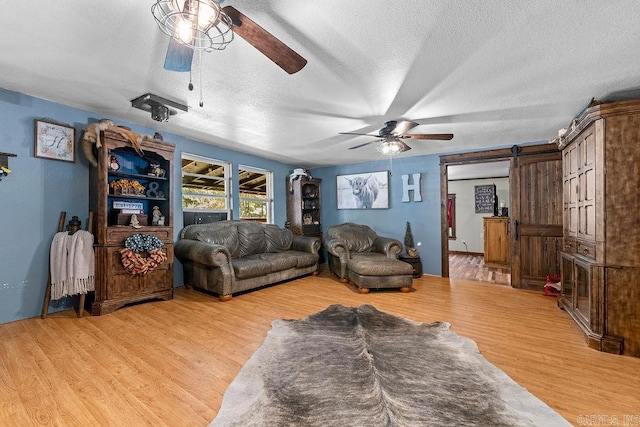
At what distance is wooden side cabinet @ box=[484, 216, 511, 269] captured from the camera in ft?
19.4

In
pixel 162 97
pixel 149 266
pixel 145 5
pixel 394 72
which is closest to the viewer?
pixel 145 5

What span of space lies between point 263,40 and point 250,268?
295cm

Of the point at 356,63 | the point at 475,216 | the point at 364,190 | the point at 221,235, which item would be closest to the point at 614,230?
the point at 356,63

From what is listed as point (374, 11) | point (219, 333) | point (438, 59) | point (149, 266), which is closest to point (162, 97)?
point (149, 266)

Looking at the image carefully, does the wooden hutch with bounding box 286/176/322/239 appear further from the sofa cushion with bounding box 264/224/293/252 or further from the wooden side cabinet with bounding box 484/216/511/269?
the wooden side cabinet with bounding box 484/216/511/269

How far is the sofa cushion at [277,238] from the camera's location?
496cm

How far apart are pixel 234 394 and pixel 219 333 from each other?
99cm

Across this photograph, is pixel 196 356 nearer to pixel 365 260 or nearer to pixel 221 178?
pixel 365 260

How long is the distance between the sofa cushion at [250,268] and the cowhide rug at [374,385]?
4.43 feet

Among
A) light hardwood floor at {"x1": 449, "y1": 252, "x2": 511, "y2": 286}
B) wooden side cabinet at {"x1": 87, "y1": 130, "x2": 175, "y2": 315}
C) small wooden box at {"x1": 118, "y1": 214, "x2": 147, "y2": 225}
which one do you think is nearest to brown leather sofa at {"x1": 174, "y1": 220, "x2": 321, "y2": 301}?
wooden side cabinet at {"x1": 87, "y1": 130, "x2": 175, "y2": 315}

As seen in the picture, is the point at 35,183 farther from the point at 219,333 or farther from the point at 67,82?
the point at 219,333

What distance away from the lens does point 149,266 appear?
127 inches

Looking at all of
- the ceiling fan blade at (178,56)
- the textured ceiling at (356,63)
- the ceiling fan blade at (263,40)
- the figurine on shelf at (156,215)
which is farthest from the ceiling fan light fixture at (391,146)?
the figurine on shelf at (156,215)

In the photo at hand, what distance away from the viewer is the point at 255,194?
220 inches
